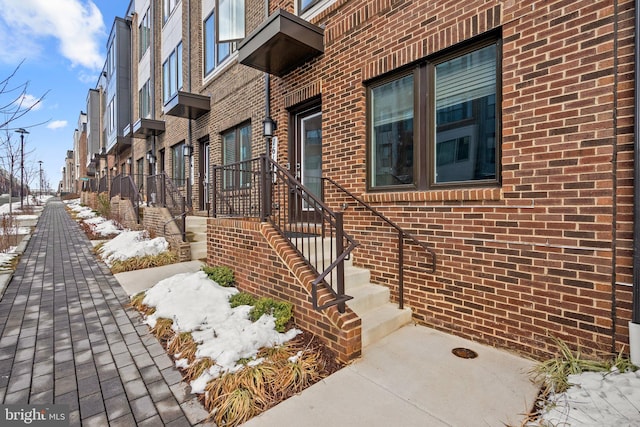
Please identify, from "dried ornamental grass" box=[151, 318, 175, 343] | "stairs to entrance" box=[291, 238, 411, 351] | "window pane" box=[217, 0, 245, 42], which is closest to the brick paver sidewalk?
"dried ornamental grass" box=[151, 318, 175, 343]

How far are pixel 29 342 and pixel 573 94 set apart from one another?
5409mm

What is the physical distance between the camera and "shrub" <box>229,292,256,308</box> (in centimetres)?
388

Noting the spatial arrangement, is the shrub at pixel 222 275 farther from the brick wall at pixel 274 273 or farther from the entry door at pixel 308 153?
the entry door at pixel 308 153

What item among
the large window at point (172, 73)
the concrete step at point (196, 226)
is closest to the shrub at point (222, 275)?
the concrete step at point (196, 226)

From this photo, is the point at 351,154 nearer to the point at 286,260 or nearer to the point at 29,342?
the point at 286,260

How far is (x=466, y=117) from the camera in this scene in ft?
11.2

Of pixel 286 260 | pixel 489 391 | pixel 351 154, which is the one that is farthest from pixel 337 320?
pixel 351 154

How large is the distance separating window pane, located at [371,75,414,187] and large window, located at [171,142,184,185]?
25.8ft

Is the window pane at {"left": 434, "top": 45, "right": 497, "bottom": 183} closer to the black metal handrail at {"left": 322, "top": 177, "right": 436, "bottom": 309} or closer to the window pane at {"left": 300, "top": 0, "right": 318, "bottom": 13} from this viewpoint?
the black metal handrail at {"left": 322, "top": 177, "right": 436, "bottom": 309}

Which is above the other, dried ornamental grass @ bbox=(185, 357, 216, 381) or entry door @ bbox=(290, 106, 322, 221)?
entry door @ bbox=(290, 106, 322, 221)

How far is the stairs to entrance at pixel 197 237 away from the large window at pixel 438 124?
427cm

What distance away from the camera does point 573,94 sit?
2607 mm

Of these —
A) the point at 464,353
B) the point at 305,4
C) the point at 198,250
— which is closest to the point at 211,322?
the point at 464,353

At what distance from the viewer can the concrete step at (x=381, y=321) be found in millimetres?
3162
